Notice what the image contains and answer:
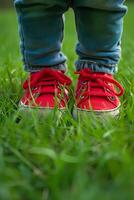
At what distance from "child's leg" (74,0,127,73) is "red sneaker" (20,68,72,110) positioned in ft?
0.28

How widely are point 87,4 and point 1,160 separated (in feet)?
1.80

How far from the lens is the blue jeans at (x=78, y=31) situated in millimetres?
1298

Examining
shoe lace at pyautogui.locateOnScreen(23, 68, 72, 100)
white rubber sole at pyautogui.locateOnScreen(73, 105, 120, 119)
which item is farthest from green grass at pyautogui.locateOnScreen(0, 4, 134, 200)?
shoe lace at pyautogui.locateOnScreen(23, 68, 72, 100)

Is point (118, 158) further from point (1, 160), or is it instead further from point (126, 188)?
point (1, 160)

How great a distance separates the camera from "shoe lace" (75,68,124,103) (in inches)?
52.5

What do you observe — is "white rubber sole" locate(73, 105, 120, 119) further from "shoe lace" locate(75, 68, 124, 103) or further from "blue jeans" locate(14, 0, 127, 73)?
"blue jeans" locate(14, 0, 127, 73)

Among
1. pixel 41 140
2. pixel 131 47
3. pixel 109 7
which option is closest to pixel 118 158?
pixel 41 140

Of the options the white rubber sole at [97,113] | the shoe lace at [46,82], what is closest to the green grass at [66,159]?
the white rubber sole at [97,113]

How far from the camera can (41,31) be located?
4.49 ft

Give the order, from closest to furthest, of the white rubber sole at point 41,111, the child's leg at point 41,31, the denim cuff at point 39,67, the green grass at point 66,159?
the green grass at point 66,159, the white rubber sole at point 41,111, the child's leg at point 41,31, the denim cuff at point 39,67

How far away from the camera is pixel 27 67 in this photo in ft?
4.79

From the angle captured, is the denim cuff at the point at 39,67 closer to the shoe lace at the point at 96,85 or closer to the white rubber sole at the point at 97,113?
the shoe lace at the point at 96,85

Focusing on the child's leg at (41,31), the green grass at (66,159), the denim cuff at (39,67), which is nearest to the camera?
the green grass at (66,159)

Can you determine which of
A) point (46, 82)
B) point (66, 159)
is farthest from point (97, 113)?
point (66, 159)
